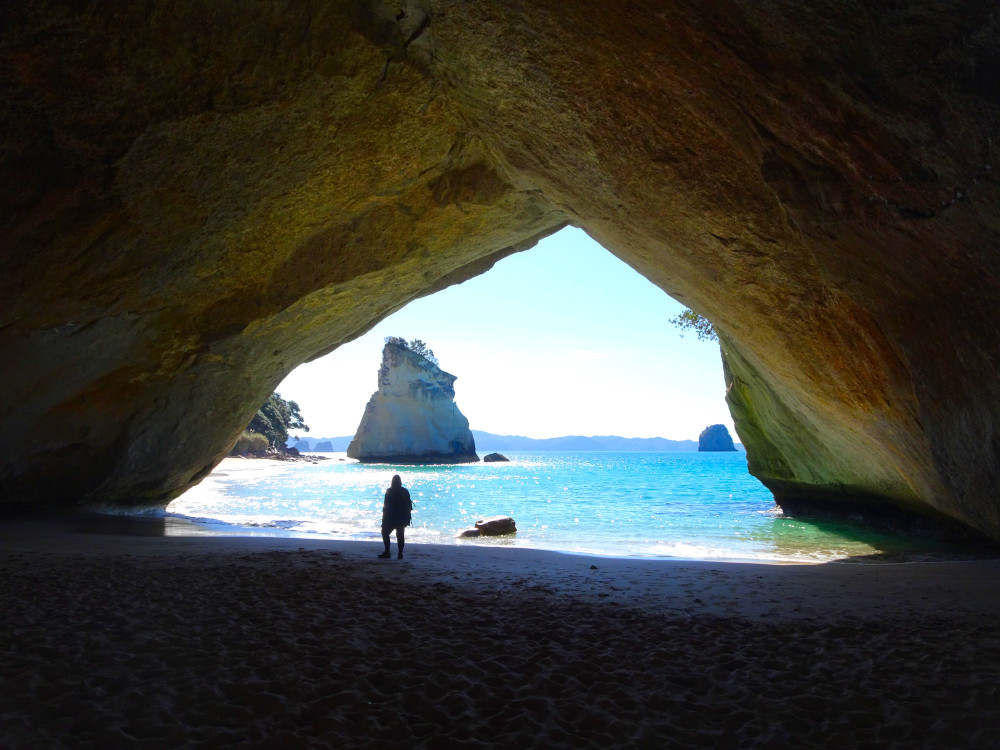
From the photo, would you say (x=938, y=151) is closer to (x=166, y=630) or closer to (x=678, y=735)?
(x=678, y=735)

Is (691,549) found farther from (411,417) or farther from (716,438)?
(716,438)

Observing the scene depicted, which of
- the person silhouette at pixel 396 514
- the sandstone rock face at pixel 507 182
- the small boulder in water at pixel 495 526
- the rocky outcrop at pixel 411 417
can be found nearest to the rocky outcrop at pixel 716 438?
the rocky outcrop at pixel 411 417

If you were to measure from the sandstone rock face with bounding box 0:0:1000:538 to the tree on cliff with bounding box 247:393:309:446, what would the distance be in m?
61.3

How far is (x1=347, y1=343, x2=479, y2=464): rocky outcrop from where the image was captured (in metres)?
69.2

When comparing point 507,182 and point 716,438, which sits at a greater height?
point 507,182

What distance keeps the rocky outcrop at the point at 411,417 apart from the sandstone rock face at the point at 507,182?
183 ft

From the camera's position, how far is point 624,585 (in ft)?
24.6

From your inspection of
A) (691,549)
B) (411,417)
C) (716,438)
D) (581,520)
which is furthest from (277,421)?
(716,438)

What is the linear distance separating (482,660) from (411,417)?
68816 mm

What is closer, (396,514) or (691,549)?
(396,514)

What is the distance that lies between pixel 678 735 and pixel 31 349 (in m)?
10.9

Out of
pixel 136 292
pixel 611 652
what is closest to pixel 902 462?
pixel 611 652

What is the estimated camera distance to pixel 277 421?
78.1 metres

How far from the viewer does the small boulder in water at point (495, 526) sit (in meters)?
15.0
